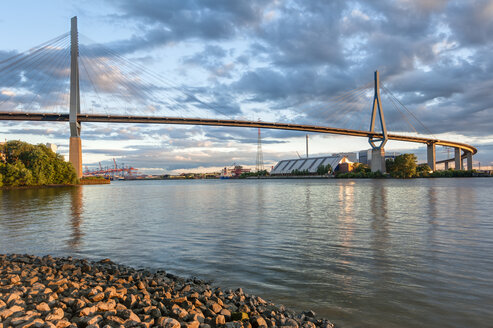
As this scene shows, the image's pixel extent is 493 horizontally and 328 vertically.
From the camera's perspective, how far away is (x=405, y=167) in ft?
319

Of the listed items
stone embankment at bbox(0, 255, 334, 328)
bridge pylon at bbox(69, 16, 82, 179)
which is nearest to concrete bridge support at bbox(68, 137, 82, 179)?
bridge pylon at bbox(69, 16, 82, 179)

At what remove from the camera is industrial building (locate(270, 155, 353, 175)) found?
506ft

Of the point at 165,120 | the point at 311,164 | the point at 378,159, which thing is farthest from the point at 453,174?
the point at 165,120

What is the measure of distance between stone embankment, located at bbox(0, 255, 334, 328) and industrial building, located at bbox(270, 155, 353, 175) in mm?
151871

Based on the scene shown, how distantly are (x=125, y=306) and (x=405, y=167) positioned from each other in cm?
10582

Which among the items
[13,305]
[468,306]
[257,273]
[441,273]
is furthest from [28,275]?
[441,273]

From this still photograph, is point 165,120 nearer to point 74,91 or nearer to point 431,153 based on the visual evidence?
point 74,91

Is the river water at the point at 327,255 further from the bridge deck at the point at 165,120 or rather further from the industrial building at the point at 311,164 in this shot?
the industrial building at the point at 311,164

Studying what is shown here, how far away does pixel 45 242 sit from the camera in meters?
10.8

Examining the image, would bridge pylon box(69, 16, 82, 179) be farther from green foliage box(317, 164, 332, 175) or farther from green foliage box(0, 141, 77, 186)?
green foliage box(317, 164, 332, 175)

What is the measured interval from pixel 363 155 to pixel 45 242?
171226 mm

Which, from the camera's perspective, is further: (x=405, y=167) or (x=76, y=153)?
(x=405, y=167)

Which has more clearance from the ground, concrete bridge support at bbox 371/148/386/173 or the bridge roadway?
the bridge roadway

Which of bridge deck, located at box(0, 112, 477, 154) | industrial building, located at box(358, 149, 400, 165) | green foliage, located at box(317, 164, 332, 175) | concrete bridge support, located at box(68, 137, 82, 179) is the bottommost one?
green foliage, located at box(317, 164, 332, 175)
